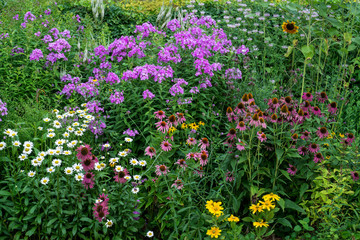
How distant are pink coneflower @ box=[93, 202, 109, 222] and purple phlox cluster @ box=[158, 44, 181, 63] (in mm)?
2029

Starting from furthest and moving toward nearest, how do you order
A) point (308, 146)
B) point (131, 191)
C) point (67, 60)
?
point (67, 60) < point (308, 146) < point (131, 191)

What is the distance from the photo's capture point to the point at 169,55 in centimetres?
423

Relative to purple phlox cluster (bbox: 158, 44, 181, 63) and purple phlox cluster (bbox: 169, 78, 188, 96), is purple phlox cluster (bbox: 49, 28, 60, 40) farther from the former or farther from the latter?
purple phlox cluster (bbox: 169, 78, 188, 96)

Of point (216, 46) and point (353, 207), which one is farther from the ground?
point (216, 46)

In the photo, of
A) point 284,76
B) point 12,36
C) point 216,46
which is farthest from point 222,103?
point 12,36

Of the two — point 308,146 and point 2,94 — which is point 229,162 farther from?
point 2,94

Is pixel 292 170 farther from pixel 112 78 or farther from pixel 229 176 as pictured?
pixel 112 78

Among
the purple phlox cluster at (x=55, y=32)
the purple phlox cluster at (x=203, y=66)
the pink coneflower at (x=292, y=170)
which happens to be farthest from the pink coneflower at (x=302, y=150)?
the purple phlox cluster at (x=55, y=32)

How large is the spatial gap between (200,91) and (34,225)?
2217 mm

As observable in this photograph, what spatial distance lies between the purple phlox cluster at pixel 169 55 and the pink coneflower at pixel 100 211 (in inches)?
79.9

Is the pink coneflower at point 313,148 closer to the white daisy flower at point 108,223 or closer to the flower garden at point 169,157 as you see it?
the flower garden at point 169,157

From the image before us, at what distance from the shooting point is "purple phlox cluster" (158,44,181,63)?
421 cm

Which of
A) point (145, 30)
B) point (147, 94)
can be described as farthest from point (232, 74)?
point (145, 30)

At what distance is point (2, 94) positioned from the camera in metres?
4.18
